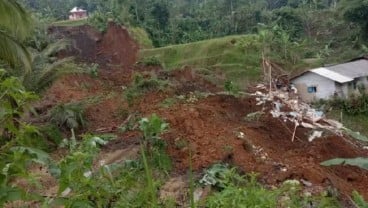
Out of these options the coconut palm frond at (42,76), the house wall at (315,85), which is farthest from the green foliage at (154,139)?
the house wall at (315,85)

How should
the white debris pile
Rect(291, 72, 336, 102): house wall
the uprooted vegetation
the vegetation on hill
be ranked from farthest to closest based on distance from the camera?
Rect(291, 72, 336, 102): house wall, the white debris pile, the uprooted vegetation, the vegetation on hill

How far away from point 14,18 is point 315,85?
15638 millimetres

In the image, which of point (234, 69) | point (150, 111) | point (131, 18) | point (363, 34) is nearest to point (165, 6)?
point (131, 18)

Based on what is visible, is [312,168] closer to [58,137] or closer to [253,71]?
[58,137]

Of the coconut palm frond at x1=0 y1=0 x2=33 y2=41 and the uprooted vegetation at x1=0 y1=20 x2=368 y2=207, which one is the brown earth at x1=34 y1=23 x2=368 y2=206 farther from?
the coconut palm frond at x1=0 y1=0 x2=33 y2=41

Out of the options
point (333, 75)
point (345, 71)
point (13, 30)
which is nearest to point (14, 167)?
point (13, 30)

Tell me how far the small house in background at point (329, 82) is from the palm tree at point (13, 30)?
47.4 feet

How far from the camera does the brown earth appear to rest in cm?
856

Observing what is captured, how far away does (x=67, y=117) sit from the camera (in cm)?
1022

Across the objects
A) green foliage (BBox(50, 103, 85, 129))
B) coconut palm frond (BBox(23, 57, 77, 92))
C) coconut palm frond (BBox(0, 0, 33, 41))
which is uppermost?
coconut palm frond (BBox(0, 0, 33, 41))

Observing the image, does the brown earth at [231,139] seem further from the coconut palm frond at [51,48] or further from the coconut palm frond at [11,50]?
the coconut palm frond at [11,50]

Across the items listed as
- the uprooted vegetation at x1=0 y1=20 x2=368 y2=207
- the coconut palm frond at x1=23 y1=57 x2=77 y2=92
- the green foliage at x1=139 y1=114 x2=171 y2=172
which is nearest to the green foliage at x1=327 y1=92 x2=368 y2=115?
the uprooted vegetation at x1=0 y1=20 x2=368 y2=207

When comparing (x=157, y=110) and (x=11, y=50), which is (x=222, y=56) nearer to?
(x=157, y=110)

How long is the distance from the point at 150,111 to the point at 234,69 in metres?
14.9
